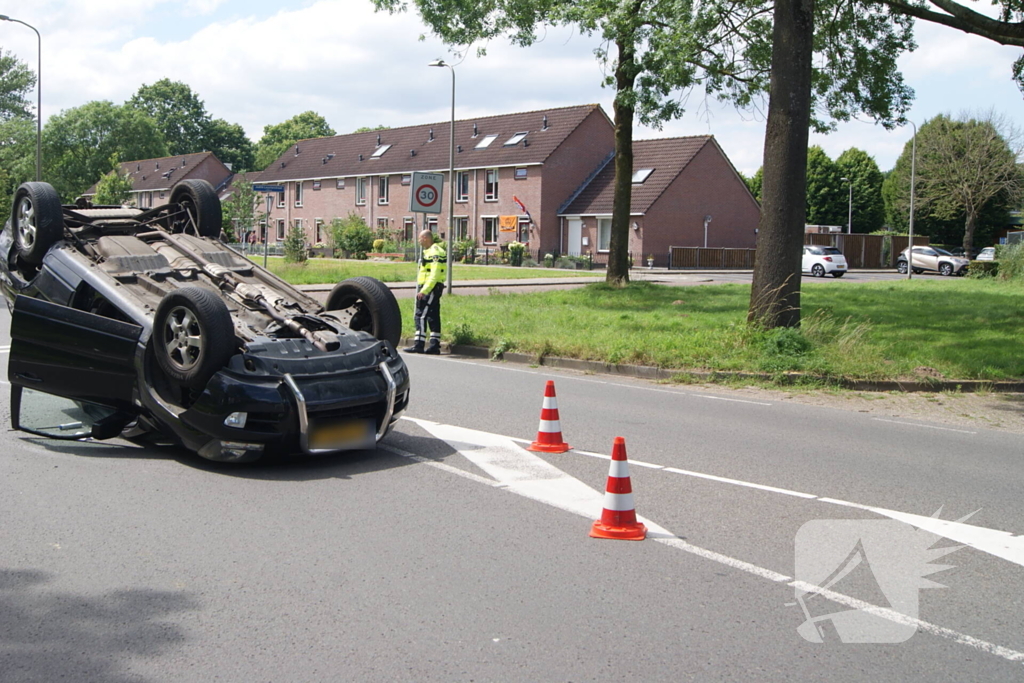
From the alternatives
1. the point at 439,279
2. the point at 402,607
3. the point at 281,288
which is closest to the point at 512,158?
the point at 439,279

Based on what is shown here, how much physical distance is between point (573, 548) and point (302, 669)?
1.92 m

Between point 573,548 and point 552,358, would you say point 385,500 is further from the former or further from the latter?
point 552,358

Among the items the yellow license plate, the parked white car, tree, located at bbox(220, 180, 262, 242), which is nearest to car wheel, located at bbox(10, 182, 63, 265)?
the yellow license plate

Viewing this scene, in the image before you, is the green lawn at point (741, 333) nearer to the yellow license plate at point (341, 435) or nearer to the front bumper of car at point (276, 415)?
the yellow license plate at point (341, 435)

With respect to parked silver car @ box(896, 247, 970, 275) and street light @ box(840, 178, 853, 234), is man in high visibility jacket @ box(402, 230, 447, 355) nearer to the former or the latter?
parked silver car @ box(896, 247, 970, 275)

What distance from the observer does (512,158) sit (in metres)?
54.8

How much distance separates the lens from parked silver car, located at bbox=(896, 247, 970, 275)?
4628 centimetres

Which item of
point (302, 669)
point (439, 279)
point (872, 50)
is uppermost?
point (872, 50)

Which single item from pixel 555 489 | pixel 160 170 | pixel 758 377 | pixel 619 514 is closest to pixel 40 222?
pixel 555 489

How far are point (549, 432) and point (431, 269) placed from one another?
23.7ft

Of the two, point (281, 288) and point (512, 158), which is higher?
point (512, 158)

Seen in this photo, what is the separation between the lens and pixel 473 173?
57.2 metres

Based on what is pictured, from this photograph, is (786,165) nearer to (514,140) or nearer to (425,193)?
(425,193)

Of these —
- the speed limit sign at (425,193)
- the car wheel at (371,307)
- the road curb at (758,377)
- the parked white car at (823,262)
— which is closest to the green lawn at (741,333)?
the road curb at (758,377)
